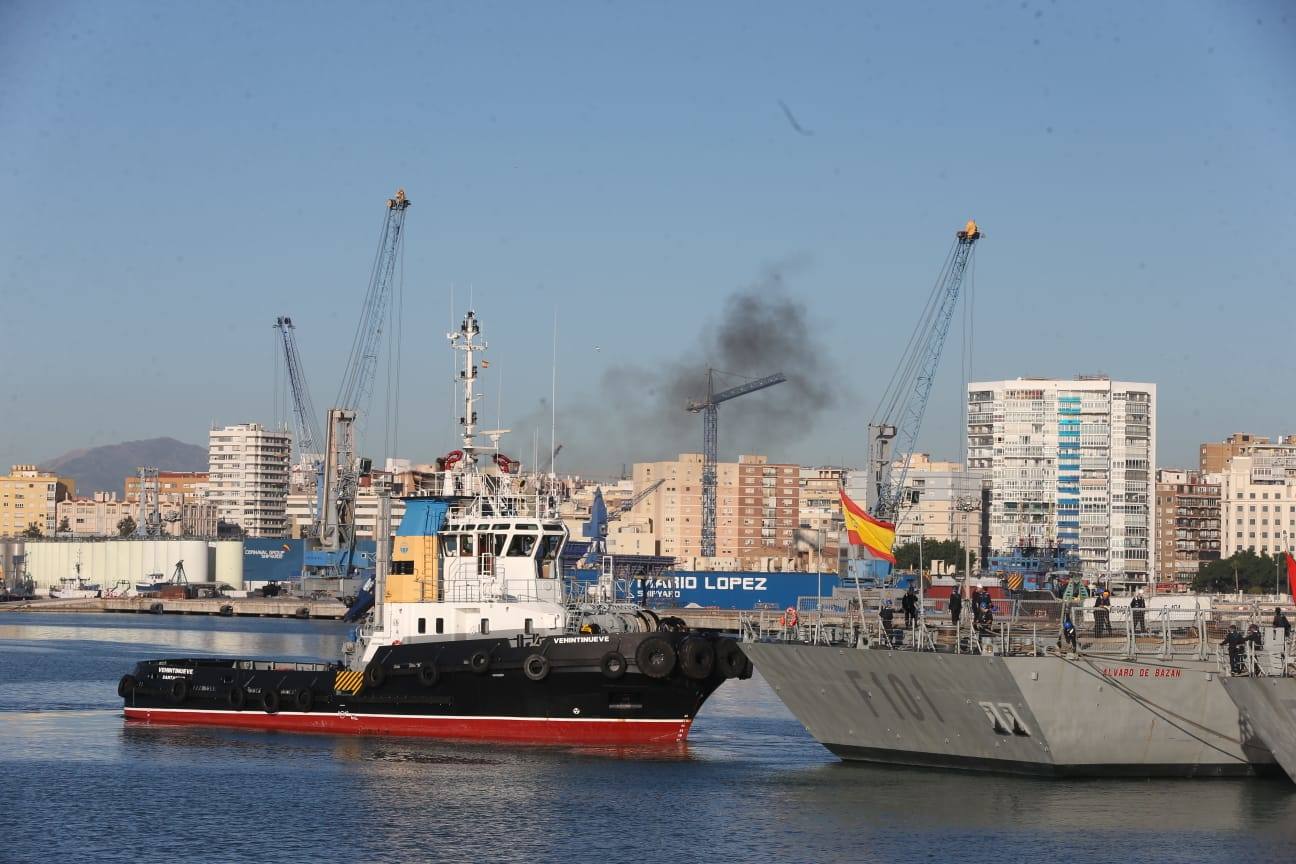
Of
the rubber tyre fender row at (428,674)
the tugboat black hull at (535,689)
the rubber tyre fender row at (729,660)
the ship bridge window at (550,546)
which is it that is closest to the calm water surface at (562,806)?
the tugboat black hull at (535,689)

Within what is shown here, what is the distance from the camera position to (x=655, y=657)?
131 ft

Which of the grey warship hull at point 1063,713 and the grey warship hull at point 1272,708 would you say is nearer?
the grey warship hull at point 1272,708

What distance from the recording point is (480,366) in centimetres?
4697

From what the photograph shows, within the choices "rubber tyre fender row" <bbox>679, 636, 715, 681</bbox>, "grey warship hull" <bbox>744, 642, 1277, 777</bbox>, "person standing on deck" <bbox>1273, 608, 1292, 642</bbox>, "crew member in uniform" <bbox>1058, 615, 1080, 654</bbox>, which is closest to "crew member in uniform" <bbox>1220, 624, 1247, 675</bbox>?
"grey warship hull" <bbox>744, 642, 1277, 777</bbox>

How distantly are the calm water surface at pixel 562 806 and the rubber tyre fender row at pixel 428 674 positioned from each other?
1.54m

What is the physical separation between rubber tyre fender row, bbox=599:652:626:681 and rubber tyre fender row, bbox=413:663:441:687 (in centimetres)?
438

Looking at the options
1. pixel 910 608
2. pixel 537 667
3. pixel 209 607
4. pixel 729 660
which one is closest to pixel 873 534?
pixel 910 608

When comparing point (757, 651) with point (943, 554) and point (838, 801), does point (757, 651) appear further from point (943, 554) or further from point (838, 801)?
point (943, 554)

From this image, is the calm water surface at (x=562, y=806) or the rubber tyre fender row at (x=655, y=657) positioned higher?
the rubber tyre fender row at (x=655, y=657)

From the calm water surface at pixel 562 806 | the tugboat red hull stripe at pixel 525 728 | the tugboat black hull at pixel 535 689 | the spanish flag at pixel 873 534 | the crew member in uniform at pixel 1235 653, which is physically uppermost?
the spanish flag at pixel 873 534

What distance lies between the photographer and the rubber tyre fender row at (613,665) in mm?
39969

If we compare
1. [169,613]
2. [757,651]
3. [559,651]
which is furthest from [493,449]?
[169,613]

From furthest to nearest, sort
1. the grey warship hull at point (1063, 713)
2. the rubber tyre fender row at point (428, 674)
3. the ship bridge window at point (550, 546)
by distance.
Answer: the ship bridge window at point (550, 546) < the rubber tyre fender row at point (428, 674) < the grey warship hull at point (1063, 713)

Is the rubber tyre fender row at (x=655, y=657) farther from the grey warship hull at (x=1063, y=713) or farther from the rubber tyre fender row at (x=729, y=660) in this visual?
the grey warship hull at (x=1063, y=713)
